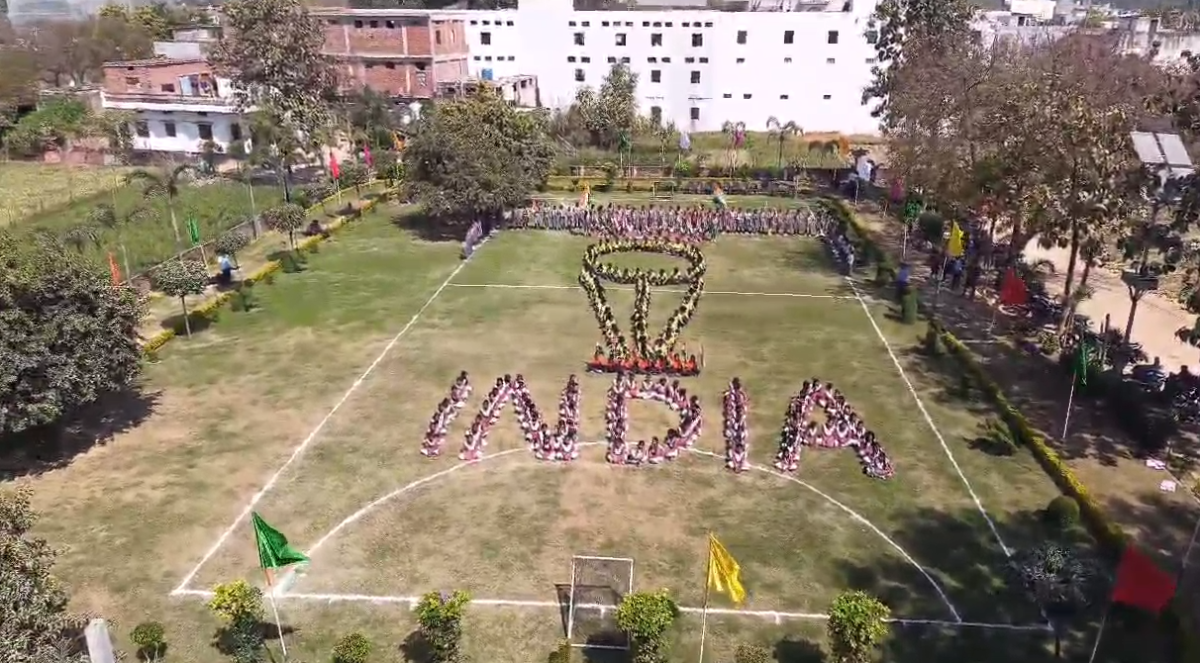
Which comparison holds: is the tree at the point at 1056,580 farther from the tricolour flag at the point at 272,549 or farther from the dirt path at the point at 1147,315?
the dirt path at the point at 1147,315

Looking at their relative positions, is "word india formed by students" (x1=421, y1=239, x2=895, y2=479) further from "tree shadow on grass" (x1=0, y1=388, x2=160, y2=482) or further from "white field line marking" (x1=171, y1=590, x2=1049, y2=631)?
"tree shadow on grass" (x1=0, y1=388, x2=160, y2=482)

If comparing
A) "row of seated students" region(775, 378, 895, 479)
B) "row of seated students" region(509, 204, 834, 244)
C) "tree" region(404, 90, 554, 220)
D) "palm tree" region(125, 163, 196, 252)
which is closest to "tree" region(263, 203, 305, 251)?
"palm tree" region(125, 163, 196, 252)

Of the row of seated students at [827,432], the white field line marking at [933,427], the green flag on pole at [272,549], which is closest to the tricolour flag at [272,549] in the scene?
the green flag on pole at [272,549]

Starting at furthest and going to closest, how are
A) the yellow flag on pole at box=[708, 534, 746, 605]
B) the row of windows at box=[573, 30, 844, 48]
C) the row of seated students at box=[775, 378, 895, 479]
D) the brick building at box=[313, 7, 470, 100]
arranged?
the row of windows at box=[573, 30, 844, 48]
the brick building at box=[313, 7, 470, 100]
the row of seated students at box=[775, 378, 895, 479]
the yellow flag on pole at box=[708, 534, 746, 605]

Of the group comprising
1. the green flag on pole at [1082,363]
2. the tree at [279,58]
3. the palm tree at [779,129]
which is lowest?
the green flag on pole at [1082,363]

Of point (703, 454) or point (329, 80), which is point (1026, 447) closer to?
point (703, 454)

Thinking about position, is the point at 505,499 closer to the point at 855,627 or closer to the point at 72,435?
the point at 855,627

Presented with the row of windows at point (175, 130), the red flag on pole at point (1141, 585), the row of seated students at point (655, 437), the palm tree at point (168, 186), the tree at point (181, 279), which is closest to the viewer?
the red flag on pole at point (1141, 585)
